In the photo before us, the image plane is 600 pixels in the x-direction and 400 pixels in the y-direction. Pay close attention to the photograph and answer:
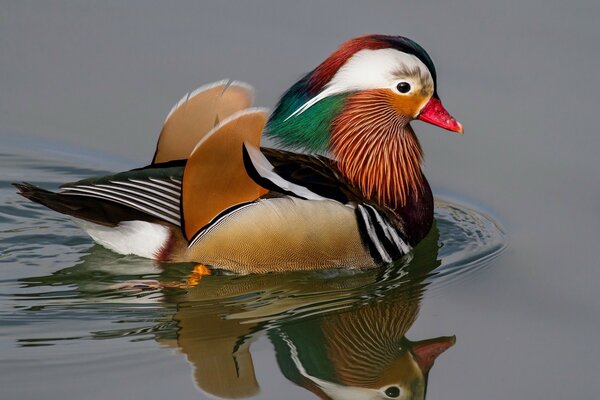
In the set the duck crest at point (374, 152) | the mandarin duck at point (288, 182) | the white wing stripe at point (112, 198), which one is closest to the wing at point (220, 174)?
the mandarin duck at point (288, 182)

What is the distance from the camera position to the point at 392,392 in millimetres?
5707

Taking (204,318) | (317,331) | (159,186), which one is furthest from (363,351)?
(159,186)

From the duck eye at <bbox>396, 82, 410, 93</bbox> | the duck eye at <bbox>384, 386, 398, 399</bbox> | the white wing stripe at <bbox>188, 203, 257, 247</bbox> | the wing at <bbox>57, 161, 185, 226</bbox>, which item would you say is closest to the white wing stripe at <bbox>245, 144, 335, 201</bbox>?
the white wing stripe at <bbox>188, 203, 257, 247</bbox>

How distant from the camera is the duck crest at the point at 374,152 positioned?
23.5 feet

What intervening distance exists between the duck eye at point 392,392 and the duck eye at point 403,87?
1.96m

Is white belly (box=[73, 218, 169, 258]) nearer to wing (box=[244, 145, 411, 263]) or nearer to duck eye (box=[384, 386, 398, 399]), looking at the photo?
wing (box=[244, 145, 411, 263])

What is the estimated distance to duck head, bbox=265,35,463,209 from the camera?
6914 millimetres

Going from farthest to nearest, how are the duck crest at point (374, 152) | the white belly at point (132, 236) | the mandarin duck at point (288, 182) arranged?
the duck crest at point (374, 152)
the white belly at point (132, 236)
the mandarin duck at point (288, 182)

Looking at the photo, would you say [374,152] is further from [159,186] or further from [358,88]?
[159,186]

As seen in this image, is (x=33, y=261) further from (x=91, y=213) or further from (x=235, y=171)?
(x=235, y=171)

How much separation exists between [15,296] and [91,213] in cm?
57

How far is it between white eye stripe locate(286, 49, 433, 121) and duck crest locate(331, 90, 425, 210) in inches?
4.0

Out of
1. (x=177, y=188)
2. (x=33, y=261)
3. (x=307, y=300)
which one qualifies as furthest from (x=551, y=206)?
(x=33, y=261)

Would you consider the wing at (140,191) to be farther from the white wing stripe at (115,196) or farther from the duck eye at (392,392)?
the duck eye at (392,392)
